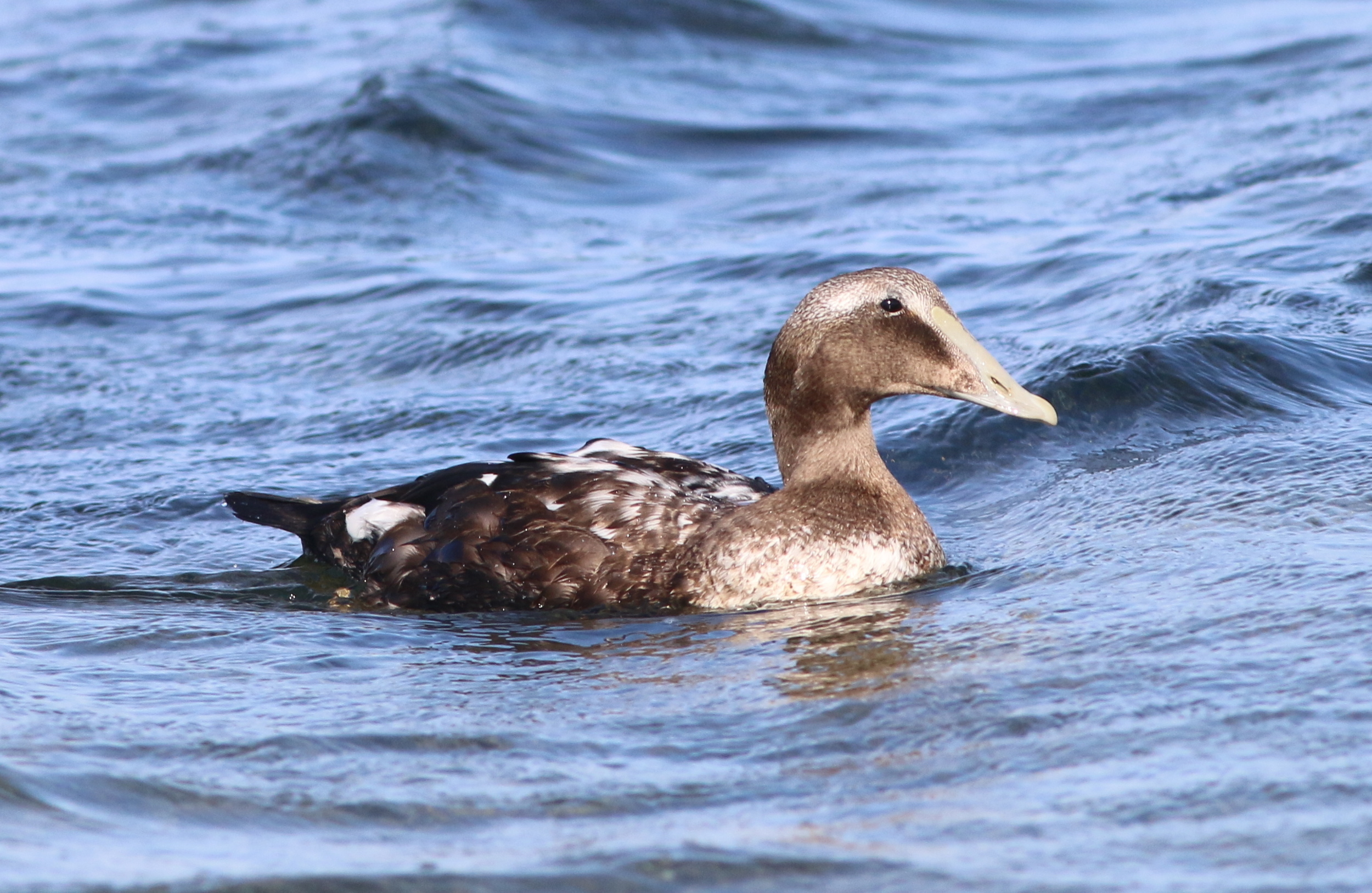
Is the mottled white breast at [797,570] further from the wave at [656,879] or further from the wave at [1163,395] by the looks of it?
the wave at [656,879]

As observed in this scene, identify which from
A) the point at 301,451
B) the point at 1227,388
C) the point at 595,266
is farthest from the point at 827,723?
the point at 595,266

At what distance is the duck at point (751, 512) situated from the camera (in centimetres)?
637

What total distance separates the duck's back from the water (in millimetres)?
156

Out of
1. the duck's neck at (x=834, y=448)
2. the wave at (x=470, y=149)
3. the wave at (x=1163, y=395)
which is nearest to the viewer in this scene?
the duck's neck at (x=834, y=448)

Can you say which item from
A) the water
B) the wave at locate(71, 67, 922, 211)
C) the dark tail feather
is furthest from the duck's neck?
the wave at locate(71, 67, 922, 211)

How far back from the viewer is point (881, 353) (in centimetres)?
645

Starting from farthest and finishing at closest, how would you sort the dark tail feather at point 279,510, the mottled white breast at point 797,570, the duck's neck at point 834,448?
the dark tail feather at point 279,510, the duck's neck at point 834,448, the mottled white breast at point 797,570

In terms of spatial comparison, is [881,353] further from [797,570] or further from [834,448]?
[797,570]

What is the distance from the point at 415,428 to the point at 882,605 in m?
3.66

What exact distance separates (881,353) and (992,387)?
0.41 m

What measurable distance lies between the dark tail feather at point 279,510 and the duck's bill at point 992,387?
7.91ft

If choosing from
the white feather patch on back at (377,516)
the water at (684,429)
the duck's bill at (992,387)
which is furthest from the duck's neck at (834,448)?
the white feather patch on back at (377,516)

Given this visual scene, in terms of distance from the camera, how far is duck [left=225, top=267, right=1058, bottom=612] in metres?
6.37

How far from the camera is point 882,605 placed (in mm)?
6254
